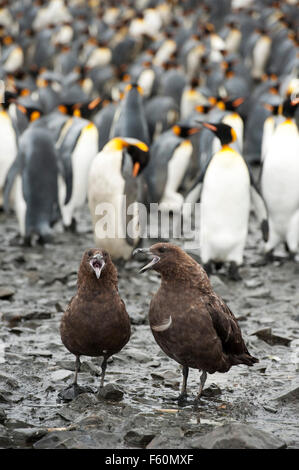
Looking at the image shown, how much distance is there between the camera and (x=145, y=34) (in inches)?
912

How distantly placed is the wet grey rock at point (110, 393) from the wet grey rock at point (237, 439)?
790 millimetres

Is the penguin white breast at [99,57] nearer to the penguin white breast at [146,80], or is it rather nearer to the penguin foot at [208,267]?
the penguin white breast at [146,80]

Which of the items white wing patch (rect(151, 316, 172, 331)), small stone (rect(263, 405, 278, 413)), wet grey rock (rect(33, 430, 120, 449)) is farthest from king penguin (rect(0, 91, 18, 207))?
wet grey rock (rect(33, 430, 120, 449))

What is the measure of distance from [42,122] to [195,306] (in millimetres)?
5081

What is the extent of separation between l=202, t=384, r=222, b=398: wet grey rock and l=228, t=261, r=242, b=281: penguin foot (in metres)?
2.87

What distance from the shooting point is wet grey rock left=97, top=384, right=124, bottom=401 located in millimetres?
4301

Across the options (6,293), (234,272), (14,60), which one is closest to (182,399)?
(6,293)

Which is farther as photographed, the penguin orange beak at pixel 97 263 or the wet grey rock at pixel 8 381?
the wet grey rock at pixel 8 381

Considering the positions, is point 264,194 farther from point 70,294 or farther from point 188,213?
point 70,294

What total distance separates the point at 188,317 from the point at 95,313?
466 millimetres

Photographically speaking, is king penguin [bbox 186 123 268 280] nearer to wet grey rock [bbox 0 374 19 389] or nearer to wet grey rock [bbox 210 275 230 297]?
wet grey rock [bbox 210 275 230 297]

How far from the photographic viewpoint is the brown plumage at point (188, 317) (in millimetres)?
4070

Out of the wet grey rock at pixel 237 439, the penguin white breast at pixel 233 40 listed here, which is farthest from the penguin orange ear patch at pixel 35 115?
the penguin white breast at pixel 233 40
